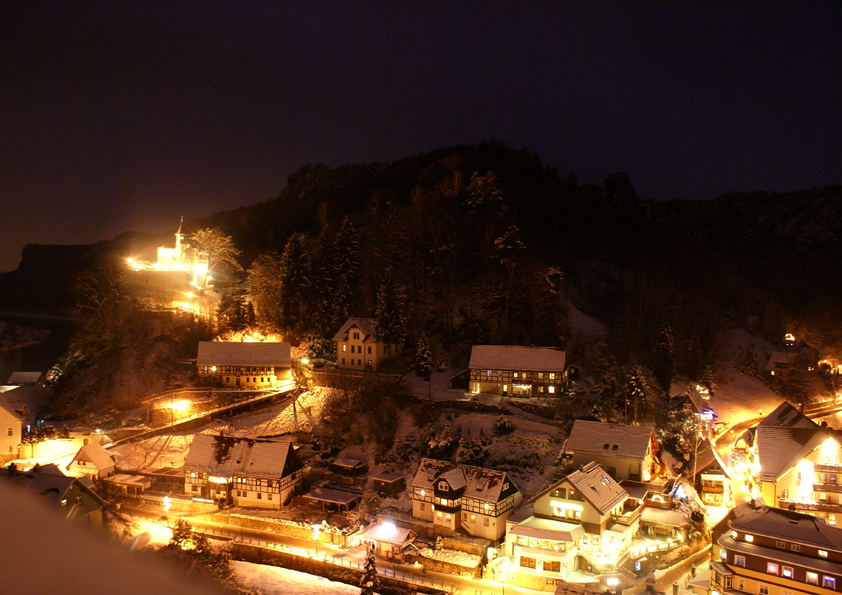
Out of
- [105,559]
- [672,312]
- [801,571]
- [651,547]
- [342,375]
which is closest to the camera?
[105,559]

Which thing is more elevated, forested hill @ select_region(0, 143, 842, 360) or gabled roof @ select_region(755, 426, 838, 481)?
forested hill @ select_region(0, 143, 842, 360)

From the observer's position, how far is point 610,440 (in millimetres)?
25547

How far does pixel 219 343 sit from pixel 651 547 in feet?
91.5

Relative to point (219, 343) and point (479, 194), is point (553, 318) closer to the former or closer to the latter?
point (479, 194)

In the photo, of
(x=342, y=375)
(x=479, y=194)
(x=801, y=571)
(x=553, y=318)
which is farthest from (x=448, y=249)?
(x=801, y=571)

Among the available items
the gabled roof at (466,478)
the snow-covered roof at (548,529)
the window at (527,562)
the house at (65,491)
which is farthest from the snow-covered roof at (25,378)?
the window at (527,562)

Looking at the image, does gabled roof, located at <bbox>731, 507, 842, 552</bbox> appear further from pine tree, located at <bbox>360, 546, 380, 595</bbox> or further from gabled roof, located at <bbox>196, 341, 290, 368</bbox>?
gabled roof, located at <bbox>196, 341, 290, 368</bbox>

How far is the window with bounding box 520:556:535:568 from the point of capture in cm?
2069

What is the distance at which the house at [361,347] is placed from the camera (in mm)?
34688

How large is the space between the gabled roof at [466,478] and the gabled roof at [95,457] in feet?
52.8

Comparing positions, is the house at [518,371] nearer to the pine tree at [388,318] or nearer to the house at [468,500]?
the pine tree at [388,318]

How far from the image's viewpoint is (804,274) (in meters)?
51.1

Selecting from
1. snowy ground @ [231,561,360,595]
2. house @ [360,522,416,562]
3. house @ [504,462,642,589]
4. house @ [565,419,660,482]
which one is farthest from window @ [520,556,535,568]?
snowy ground @ [231,561,360,595]

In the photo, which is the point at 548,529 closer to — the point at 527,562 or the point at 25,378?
the point at 527,562
